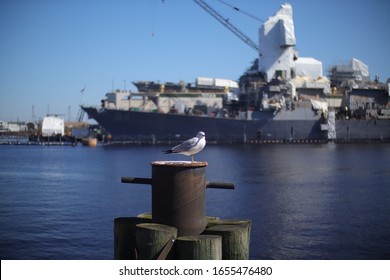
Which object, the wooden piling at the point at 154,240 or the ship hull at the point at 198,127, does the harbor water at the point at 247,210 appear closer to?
the wooden piling at the point at 154,240

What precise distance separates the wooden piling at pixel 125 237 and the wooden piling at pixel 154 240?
314mm

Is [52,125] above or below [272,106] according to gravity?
below

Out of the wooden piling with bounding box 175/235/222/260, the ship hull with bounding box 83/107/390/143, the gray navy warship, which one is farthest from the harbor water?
the gray navy warship

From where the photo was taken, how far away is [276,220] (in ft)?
49.2

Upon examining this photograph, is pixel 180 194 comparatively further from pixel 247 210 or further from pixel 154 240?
pixel 247 210

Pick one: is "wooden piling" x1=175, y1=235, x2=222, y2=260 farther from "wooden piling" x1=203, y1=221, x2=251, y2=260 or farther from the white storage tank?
the white storage tank

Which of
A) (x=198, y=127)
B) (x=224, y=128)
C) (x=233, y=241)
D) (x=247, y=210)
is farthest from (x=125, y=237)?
(x=224, y=128)

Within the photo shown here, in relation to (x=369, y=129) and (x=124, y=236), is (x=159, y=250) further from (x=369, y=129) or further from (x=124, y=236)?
(x=369, y=129)

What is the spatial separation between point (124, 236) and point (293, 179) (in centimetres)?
2282

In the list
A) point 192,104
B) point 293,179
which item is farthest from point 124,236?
point 192,104

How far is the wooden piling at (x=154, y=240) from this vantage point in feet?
12.2

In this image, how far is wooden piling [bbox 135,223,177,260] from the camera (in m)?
3.71

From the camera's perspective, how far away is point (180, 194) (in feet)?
12.6

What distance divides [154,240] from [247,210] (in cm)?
1314
